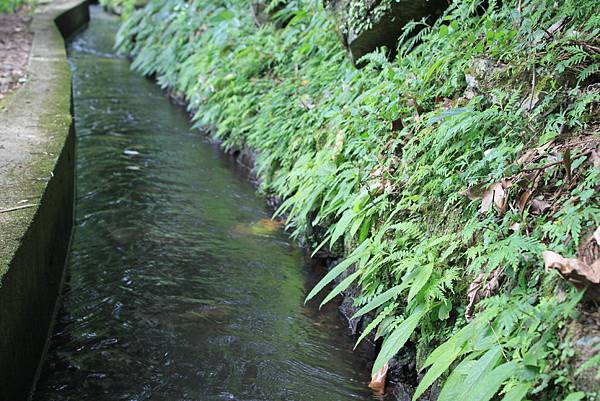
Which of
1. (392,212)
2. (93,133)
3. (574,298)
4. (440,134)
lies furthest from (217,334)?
(93,133)

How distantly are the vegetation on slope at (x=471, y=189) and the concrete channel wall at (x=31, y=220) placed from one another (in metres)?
1.66

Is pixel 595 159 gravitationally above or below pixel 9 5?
below

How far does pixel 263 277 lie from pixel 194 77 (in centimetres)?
587

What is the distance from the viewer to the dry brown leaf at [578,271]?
255 cm

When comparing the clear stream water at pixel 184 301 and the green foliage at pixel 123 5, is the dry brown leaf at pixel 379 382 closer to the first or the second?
the clear stream water at pixel 184 301

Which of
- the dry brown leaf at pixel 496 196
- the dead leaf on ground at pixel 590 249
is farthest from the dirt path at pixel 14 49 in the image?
the dead leaf on ground at pixel 590 249

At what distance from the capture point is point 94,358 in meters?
3.86

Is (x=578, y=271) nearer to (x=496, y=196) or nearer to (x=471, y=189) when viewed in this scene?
(x=496, y=196)

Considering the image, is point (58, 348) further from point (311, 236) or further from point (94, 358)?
point (311, 236)

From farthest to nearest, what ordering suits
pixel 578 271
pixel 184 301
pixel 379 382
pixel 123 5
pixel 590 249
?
pixel 123 5 → pixel 184 301 → pixel 379 382 → pixel 590 249 → pixel 578 271

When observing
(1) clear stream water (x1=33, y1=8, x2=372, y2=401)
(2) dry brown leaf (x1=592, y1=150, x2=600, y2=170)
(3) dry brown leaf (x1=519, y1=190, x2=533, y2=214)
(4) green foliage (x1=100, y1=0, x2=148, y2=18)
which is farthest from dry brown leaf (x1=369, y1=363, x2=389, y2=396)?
(4) green foliage (x1=100, y1=0, x2=148, y2=18)

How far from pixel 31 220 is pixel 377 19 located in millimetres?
3381

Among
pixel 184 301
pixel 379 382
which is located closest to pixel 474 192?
pixel 379 382

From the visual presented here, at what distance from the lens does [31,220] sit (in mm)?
3596
